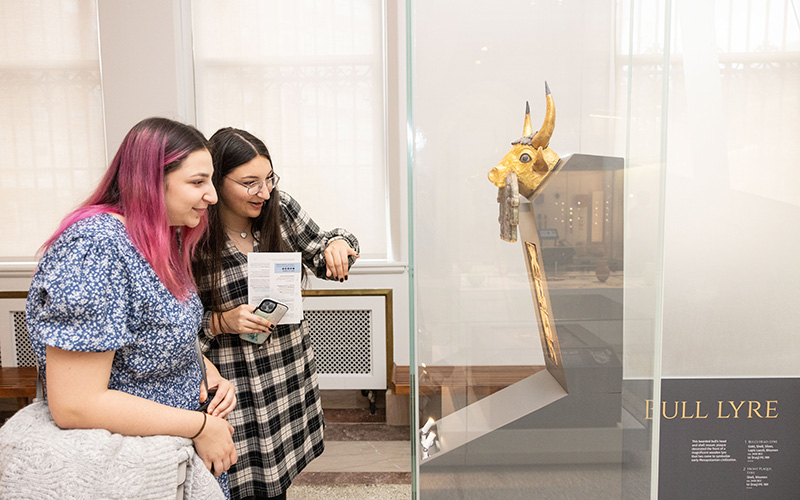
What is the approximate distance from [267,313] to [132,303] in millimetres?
459

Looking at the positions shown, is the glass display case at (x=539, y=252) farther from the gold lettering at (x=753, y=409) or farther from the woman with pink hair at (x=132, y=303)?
the gold lettering at (x=753, y=409)

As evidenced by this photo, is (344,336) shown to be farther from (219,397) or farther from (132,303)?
(132,303)

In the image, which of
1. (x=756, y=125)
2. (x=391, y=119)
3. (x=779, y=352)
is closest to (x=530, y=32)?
(x=756, y=125)

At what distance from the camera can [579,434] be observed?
105cm

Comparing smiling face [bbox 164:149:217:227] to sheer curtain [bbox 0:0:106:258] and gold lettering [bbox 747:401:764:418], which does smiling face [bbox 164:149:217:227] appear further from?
sheer curtain [bbox 0:0:106:258]

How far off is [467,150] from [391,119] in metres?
2.18

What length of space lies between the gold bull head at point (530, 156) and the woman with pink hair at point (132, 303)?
1.81 ft

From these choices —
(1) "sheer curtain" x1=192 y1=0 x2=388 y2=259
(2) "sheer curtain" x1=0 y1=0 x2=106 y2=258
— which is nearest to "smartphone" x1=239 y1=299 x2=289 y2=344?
(1) "sheer curtain" x1=192 y1=0 x2=388 y2=259

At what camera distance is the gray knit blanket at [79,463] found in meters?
0.78

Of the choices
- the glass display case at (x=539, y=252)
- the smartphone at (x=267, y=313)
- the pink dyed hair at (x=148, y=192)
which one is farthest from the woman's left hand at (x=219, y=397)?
the glass display case at (x=539, y=252)

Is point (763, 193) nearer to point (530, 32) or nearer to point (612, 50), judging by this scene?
point (612, 50)

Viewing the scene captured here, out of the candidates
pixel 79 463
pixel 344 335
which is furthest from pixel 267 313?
pixel 344 335

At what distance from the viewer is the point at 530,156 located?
3.21 ft

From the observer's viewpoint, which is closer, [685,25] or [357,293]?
[685,25]
